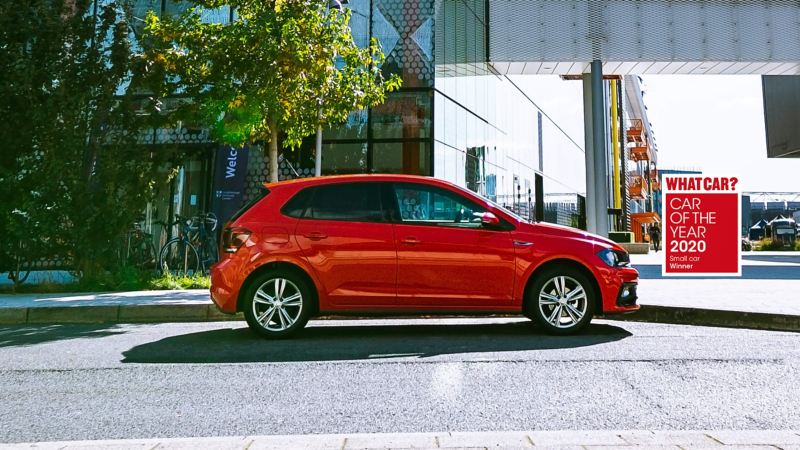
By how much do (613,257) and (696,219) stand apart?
9.20 m

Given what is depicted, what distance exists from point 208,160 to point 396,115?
506 centimetres

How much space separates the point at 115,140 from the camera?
35.3ft

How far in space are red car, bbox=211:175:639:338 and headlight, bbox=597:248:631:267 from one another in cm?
2

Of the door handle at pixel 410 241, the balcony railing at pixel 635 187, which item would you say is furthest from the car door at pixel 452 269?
the balcony railing at pixel 635 187

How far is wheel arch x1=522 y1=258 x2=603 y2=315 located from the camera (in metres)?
6.04

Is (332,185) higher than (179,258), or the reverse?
(332,185)

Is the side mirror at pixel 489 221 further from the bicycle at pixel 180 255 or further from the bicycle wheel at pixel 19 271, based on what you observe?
the bicycle wheel at pixel 19 271

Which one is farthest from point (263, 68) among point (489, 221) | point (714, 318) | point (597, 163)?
point (597, 163)

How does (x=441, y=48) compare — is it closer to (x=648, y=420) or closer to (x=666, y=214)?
(x=666, y=214)

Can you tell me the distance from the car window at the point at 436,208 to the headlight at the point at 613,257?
130cm

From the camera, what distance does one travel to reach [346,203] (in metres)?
6.15

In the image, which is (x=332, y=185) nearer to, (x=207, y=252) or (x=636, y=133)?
(x=207, y=252)

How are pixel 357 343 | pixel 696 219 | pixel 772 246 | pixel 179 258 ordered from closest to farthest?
1. pixel 357 343
2. pixel 179 258
3. pixel 696 219
4. pixel 772 246

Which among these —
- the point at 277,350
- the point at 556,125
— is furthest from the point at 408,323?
the point at 556,125
